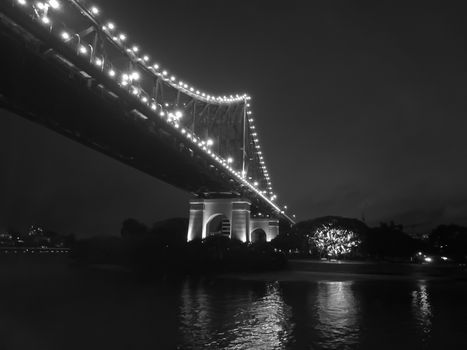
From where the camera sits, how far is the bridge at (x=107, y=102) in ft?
63.6

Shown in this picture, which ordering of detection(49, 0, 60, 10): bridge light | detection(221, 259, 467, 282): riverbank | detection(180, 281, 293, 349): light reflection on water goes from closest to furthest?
detection(180, 281, 293, 349): light reflection on water < detection(49, 0, 60, 10): bridge light < detection(221, 259, 467, 282): riverbank

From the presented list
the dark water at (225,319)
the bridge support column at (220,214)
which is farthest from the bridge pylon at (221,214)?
the dark water at (225,319)

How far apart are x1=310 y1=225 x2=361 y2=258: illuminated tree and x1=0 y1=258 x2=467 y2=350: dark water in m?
51.2

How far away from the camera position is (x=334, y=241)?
2783 inches

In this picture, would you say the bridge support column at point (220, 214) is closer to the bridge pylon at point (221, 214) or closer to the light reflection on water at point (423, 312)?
the bridge pylon at point (221, 214)

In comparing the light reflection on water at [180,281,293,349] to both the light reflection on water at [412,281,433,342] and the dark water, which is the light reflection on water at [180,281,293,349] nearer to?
the dark water

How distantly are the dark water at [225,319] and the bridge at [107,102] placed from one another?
425 inches

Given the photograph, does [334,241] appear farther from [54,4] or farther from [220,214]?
[54,4]

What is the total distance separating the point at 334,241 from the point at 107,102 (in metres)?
54.0

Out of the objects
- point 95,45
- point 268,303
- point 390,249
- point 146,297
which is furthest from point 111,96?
point 390,249

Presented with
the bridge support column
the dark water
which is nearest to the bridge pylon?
the bridge support column

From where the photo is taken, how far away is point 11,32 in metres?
17.9

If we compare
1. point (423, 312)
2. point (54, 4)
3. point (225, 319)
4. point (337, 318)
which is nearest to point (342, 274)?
point (423, 312)

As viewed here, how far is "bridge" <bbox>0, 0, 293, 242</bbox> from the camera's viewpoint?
63.6 ft
